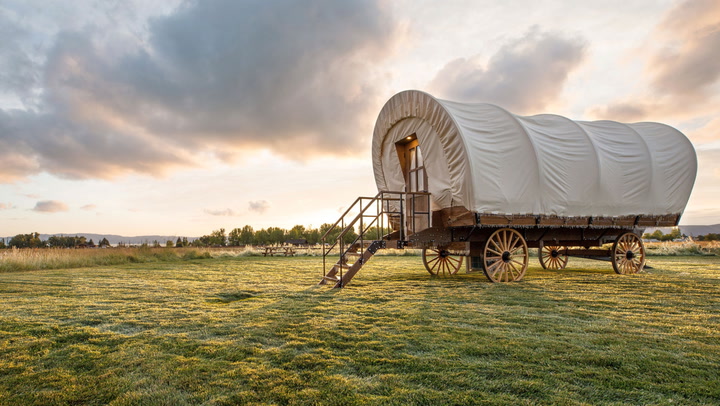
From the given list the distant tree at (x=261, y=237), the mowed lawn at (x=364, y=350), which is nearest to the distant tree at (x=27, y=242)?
the mowed lawn at (x=364, y=350)

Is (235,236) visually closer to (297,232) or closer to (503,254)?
(297,232)

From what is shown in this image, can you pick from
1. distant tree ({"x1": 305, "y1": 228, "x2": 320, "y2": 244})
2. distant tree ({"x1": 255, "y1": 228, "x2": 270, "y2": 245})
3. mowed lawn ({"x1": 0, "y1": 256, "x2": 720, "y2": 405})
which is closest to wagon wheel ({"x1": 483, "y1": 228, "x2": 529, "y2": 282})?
mowed lawn ({"x1": 0, "y1": 256, "x2": 720, "y2": 405})

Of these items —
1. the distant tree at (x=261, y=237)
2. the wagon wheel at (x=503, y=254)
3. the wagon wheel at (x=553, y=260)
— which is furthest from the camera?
the distant tree at (x=261, y=237)

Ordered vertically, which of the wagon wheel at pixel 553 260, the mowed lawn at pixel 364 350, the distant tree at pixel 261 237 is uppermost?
the distant tree at pixel 261 237

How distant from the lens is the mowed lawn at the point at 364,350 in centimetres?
264

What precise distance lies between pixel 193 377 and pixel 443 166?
702cm

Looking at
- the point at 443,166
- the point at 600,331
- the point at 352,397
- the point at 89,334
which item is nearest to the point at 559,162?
the point at 443,166

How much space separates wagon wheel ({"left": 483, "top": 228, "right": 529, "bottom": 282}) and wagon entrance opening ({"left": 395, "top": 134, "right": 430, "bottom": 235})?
59.5 inches

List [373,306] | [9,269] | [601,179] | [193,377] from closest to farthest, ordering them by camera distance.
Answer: [193,377]
[373,306]
[601,179]
[9,269]

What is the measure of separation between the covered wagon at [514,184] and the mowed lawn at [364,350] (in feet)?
7.39

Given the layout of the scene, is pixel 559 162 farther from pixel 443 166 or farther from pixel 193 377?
pixel 193 377

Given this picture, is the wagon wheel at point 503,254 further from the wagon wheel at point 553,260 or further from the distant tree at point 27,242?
the distant tree at point 27,242

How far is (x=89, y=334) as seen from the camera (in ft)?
13.8

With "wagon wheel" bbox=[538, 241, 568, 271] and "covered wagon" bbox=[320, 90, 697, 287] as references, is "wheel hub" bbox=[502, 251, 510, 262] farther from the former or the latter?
"wagon wheel" bbox=[538, 241, 568, 271]
